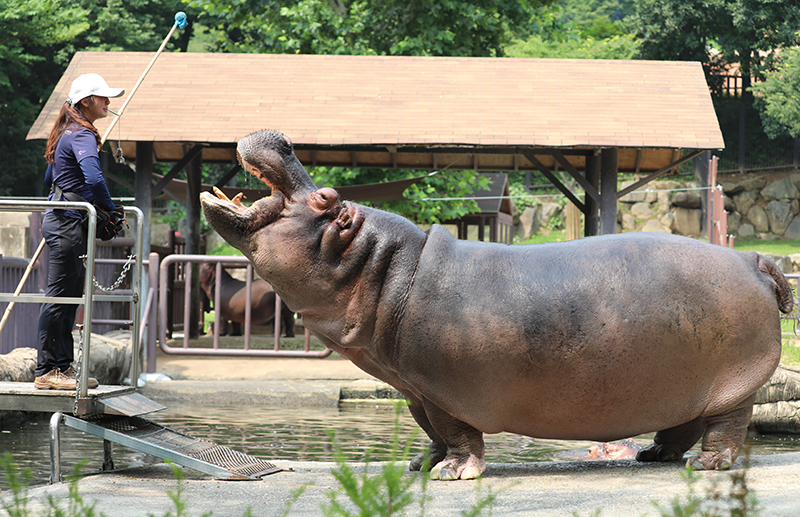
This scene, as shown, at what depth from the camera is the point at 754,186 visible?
31062 millimetres

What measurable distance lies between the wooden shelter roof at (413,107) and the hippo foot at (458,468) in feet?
24.1

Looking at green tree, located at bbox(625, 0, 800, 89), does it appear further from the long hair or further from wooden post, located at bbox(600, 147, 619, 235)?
the long hair

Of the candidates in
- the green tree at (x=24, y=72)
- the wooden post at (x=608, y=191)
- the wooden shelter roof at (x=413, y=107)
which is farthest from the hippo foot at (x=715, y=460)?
the green tree at (x=24, y=72)

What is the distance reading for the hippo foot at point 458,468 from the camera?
13.3 feet

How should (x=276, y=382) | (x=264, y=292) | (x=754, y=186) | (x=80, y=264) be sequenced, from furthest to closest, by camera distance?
(x=754, y=186)
(x=264, y=292)
(x=276, y=382)
(x=80, y=264)

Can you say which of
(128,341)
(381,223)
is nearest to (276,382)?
(128,341)

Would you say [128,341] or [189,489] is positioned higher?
[189,489]

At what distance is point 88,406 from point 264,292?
853 cm

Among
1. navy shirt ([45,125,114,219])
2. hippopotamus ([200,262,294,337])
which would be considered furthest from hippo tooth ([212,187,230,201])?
hippopotamus ([200,262,294,337])

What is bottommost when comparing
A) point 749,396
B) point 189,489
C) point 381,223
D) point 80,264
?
point 189,489

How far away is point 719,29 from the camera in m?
30.2

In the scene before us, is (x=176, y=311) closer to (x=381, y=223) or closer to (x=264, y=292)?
(x=264, y=292)

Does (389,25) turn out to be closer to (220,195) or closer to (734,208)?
(220,195)

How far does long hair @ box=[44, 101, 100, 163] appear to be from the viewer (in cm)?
482
